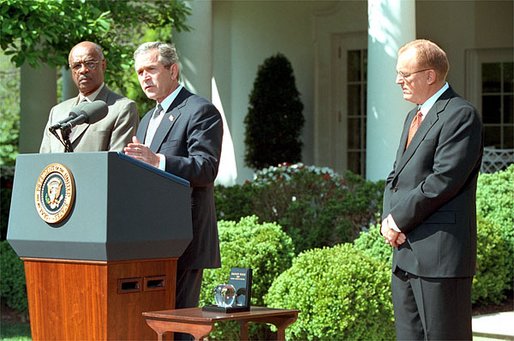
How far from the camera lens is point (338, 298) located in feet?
23.7

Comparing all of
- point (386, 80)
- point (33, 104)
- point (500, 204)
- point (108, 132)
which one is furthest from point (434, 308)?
point (33, 104)

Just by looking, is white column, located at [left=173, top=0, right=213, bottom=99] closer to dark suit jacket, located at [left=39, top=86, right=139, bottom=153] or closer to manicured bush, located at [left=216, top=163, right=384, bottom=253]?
manicured bush, located at [left=216, top=163, right=384, bottom=253]

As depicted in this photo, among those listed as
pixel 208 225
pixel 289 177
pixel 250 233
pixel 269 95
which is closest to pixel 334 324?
pixel 250 233

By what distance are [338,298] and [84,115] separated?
11.0 feet

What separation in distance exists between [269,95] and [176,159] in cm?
1135

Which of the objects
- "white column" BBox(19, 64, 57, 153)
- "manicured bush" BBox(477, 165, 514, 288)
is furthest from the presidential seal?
"white column" BBox(19, 64, 57, 153)

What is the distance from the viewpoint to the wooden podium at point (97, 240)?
4.10 metres

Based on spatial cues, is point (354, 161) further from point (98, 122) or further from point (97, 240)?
point (97, 240)

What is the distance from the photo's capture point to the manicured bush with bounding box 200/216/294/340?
8.02m

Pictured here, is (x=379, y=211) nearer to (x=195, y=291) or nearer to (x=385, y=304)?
(x=385, y=304)

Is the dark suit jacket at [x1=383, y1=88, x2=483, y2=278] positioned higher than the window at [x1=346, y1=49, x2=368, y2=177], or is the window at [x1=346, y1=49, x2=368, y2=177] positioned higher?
the window at [x1=346, y1=49, x2=368, y2=177]

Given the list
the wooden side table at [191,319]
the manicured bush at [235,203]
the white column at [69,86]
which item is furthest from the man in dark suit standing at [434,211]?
the white column at [69,86]

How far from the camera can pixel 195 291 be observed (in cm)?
484

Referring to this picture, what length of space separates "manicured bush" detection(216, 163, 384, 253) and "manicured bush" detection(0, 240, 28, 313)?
7.45 feet
